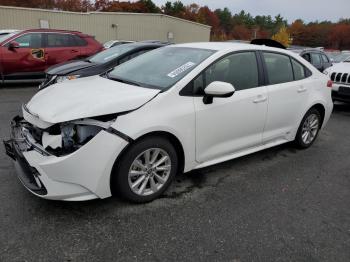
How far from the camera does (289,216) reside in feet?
10.4

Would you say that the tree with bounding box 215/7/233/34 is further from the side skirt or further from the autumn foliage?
the side skirt

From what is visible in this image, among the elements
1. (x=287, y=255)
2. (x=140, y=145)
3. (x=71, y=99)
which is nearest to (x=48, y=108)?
(x=71, y=99)

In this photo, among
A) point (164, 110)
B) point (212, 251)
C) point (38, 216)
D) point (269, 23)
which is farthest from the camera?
point (269, 23)

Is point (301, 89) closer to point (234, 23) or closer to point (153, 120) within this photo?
point (153, 120)

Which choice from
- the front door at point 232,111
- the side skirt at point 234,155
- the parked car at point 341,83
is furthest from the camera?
the parked car at point 341,83

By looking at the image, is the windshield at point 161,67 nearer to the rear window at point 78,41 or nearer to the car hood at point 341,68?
the car hood at point 341,68

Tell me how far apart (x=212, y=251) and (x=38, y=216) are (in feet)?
5.07

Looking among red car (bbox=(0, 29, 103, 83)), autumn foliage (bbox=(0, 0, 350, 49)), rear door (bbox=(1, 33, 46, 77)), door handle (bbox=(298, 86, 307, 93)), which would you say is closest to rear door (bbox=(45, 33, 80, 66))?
red car (bbox=(0, 29, 103, 83))

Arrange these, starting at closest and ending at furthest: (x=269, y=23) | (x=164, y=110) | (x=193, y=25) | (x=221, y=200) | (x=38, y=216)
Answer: (x=38, y=216)
(x=164, y=110)
(x=221, y=200)
(x=193, y=25)
(x=269, y=23)

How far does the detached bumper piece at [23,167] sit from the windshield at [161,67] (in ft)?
4.06

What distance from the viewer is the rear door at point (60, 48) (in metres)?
9.72

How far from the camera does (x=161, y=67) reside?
377cm

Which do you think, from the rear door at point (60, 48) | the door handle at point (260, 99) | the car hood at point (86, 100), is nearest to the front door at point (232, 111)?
the door handle at point (260, 99)

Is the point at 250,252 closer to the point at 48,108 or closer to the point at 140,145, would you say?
the point at 140,145
